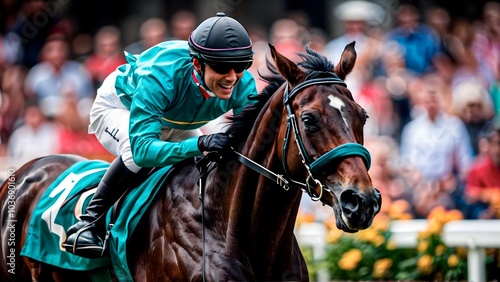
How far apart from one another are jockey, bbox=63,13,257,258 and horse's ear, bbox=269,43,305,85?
1.07 feet

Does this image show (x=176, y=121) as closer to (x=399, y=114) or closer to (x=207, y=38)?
(x=207, y=38)

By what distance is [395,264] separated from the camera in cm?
707

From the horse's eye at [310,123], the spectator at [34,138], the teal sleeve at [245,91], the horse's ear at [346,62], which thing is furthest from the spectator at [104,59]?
the horse's eye at [310,123]

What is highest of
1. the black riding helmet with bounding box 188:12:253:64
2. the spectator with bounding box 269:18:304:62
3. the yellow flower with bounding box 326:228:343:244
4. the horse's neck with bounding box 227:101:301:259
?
the black riding helmet with bounding box 188:12:253:64

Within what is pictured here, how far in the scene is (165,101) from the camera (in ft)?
15.0

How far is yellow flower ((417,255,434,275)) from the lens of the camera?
666 centimetres

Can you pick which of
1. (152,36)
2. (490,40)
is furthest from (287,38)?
(490,40)

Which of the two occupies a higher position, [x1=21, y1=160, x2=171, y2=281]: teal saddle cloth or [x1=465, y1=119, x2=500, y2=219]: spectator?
[x1=21, y1=160, x2=171, y2=281]: teal saddle cloth

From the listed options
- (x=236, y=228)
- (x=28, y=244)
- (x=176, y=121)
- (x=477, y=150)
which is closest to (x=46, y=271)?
(x=28, y=244)

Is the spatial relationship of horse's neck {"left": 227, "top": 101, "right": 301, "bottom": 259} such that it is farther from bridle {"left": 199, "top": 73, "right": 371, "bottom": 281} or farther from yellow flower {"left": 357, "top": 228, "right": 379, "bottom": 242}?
yellow flower {"left": 357, "top": 228, "right": 379, "bottom": 242}

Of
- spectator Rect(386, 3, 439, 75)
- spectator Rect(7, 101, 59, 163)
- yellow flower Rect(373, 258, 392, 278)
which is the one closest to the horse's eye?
yellow flower Rect(373, 258, 392, 278)

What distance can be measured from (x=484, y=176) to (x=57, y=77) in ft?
20.2

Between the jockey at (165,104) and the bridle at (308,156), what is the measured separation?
324mm

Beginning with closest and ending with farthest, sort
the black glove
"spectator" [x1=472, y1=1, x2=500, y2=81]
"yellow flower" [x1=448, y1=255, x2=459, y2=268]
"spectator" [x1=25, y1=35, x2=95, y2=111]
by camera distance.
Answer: the black glove
"yellow flower" [x1=448, y1=255, x2=459, y2=268]
"spectator" [x1=472, y1=1, x2=500, y2=81]
"spectator" [x1=25, y1=35, x2=95, y2=111]
